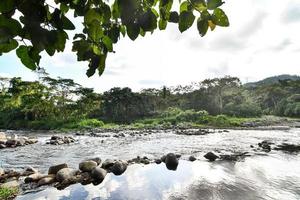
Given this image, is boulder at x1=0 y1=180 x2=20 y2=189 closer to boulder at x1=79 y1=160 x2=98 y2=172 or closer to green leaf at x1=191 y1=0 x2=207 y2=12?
boulder at x1=79 y1=160 x2=98 y2=172

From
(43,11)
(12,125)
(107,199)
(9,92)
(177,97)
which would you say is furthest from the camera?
(177,97)

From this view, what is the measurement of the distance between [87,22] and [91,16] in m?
0.05

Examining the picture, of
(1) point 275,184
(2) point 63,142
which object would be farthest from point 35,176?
(2) point 63,142

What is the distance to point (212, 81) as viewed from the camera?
5284 centimetres

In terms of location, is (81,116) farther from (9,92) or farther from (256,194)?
(256,194)

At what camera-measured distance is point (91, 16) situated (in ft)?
4.50

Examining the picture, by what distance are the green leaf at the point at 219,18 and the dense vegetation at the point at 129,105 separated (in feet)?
127

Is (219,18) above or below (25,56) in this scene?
above

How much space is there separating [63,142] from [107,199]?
13847 millimetres

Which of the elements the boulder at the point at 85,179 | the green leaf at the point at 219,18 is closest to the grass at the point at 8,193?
the boulder at the point at 85,179

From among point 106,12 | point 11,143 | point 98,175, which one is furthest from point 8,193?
point 11,143

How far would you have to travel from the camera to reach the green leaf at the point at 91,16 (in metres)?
1.34

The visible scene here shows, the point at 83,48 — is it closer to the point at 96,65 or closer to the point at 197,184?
the point at 96,65

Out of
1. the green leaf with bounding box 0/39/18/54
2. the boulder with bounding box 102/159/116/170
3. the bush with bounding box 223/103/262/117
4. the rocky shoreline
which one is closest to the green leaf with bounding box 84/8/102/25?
the green leaf with bounding box 0/39/18/54
